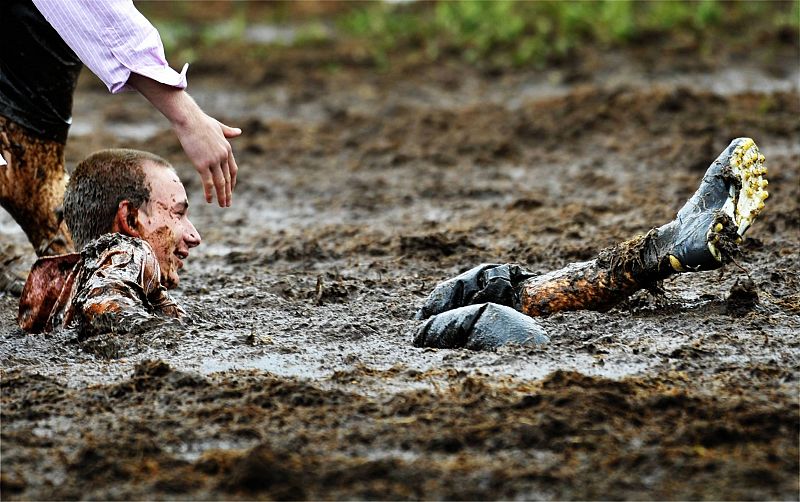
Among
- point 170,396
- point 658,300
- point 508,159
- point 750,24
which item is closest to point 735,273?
point 658,300

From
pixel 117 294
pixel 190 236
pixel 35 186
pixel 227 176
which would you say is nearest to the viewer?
pixel 227 176

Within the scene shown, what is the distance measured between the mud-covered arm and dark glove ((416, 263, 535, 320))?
0.91 metres

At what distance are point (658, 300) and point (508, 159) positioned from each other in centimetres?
374

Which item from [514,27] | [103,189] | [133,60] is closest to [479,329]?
[133,60]

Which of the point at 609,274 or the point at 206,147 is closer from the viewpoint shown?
the point at 206,147

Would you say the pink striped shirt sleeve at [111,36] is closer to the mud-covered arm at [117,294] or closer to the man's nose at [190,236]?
the mud-covered arm at [117,294]

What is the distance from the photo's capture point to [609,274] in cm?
407

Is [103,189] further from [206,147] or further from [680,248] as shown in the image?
[680,248]

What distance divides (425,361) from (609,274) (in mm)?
824

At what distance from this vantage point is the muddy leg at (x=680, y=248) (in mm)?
3844

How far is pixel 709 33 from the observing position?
10.3 metres

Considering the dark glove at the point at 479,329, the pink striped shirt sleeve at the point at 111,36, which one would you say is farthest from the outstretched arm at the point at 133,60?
the dark glove at the point at 479,329

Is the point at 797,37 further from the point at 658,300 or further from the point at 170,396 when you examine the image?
the point at 170,396

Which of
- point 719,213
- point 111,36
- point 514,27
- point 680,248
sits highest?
point 514,27
